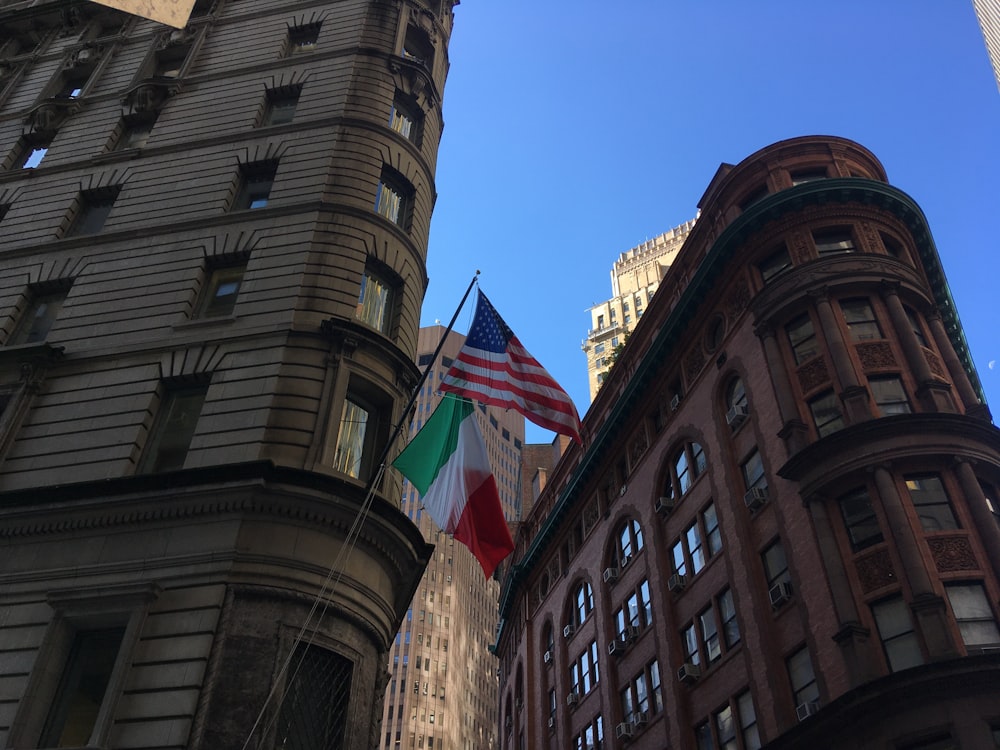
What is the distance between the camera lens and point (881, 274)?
31.8 metres

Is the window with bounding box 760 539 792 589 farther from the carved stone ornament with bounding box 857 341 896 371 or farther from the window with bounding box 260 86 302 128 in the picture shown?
the window with bounding box 260 86 302 128

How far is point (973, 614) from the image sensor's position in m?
23.3

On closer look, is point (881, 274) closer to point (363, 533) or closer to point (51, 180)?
point (363, 533)

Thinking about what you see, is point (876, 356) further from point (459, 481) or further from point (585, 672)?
point (585, 672)

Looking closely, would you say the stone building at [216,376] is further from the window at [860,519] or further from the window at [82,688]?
the window at [860,519]

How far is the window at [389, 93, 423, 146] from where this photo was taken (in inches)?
1118

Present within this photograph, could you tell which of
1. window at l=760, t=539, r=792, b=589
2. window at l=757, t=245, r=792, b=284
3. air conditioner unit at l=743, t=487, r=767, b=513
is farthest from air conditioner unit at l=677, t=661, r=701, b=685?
window at l=757, t=245, r=792, b=284

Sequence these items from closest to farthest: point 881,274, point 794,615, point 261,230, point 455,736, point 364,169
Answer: point 261,230
point 364,169
point 794,615
point 881,274
point 455,736

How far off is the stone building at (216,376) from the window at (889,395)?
632 inches

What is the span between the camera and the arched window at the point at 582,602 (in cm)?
4709

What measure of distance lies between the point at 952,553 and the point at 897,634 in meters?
3.04

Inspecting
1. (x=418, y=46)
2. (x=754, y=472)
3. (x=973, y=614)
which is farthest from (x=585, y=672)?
(x=418, y=46)

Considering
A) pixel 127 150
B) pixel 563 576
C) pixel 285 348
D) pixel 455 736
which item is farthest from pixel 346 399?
pixel 455 736

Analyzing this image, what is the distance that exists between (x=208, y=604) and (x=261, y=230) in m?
11.4
